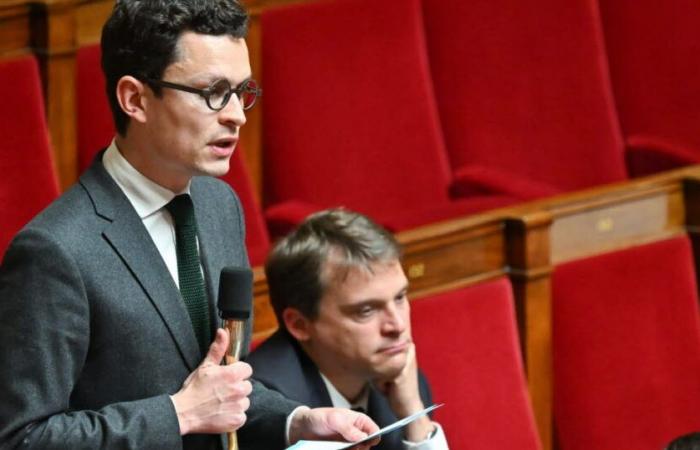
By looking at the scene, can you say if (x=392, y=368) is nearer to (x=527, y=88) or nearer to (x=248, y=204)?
(x=248, y=204)

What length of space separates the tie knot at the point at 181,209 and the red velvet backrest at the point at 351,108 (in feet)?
1.29

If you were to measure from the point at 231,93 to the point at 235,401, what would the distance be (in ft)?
0.23

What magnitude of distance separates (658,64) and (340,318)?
466mm

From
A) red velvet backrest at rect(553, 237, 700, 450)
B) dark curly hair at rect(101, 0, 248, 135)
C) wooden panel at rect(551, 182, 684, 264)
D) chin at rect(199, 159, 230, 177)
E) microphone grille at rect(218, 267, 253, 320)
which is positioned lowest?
red velvet backrest at rect(553, 237, 700, 450)

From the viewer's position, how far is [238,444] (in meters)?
0.36

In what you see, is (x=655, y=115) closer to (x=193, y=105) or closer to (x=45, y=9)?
(x=45, y=9)

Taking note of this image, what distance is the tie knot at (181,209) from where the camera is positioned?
331 mm

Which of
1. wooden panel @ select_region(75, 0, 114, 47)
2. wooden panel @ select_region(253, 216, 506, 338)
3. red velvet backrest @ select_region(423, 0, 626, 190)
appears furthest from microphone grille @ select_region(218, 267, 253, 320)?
red velvet backrest @ select_region(423, 0, 626, 190)

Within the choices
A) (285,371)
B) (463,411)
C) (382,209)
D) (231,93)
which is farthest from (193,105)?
(382,209)

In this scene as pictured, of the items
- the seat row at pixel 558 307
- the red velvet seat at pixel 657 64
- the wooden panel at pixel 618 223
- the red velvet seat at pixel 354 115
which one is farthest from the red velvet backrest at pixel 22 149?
the red velvet seat at pixel 657 64

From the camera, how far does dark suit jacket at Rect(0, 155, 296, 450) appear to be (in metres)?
0.30

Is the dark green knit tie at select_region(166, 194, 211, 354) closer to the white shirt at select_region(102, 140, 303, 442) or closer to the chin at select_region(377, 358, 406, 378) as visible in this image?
the white shirt at select_region(102, 140, 303, 442)

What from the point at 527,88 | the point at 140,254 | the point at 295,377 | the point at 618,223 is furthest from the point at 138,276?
the point at 527,88

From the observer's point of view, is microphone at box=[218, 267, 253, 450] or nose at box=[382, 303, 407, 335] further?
nose at box=[382, 303, 407, 335]
